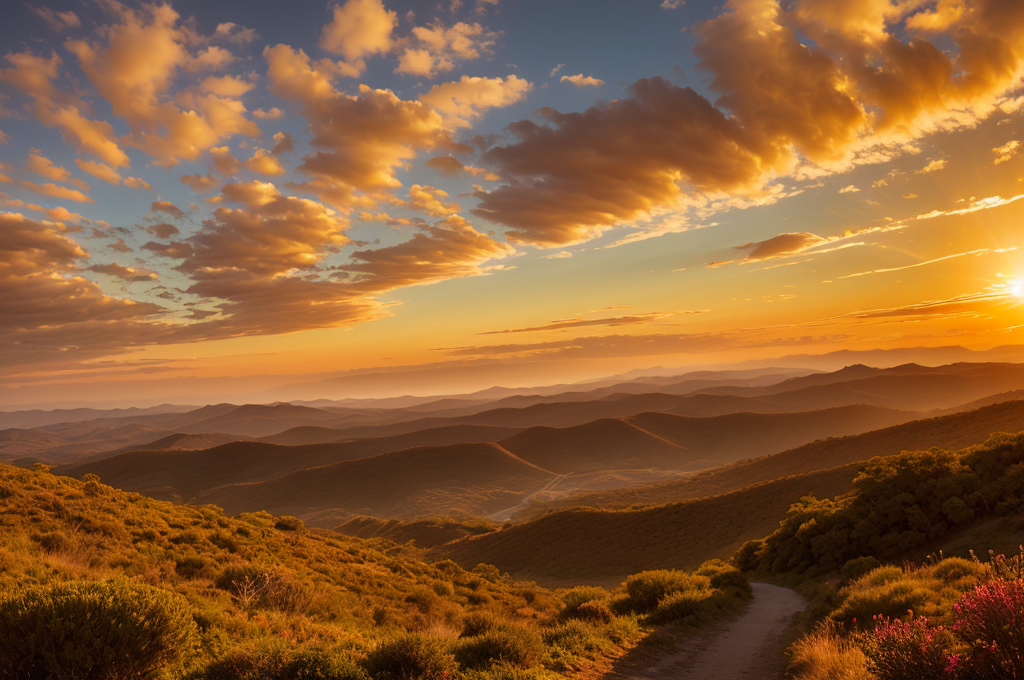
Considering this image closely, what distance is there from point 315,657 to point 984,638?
329 inches

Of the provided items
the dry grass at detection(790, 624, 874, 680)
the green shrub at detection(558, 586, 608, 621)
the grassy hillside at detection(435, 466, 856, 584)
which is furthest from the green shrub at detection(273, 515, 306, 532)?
the dry grass at detection(790, 624, 874, 680)

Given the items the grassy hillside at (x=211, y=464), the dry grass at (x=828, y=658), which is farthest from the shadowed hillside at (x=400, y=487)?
the dry grass at (x=828, y=658)

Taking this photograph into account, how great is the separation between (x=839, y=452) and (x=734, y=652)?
193 ft

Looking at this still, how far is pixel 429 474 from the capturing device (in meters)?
105

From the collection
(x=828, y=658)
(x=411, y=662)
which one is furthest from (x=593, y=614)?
(x=411, y=662)

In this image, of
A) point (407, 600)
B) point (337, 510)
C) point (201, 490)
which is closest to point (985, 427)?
point (407, 600)

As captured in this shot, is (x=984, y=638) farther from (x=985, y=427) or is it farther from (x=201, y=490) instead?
(x=201, y=490)

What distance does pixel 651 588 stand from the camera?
16.2 metres

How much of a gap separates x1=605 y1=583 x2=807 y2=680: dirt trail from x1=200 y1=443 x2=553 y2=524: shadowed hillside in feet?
248

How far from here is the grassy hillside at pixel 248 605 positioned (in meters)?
6.36

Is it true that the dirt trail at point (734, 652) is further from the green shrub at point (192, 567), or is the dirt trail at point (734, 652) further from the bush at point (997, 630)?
the green shrub at point (192, 567)

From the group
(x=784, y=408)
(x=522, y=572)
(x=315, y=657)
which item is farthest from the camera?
(x=784, y=408)

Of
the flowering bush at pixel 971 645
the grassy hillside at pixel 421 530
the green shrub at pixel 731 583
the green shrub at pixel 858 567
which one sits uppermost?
the flowering bush at pixel 971 645

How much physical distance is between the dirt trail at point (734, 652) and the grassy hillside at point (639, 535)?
20.8 meters
